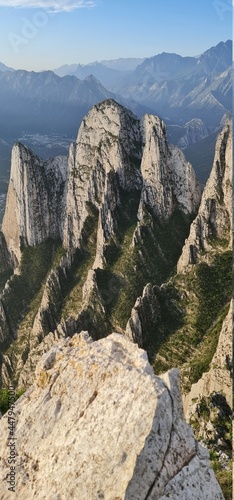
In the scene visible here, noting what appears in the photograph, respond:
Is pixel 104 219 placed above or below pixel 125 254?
above

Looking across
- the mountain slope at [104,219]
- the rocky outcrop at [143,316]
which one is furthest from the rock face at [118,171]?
the rocky outcrop at [143,316]

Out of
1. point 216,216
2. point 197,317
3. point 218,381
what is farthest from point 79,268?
point 218,381

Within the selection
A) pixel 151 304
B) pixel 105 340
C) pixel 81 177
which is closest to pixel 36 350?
pixel 151 304

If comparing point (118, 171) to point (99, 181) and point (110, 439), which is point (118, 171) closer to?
point (99, 181)

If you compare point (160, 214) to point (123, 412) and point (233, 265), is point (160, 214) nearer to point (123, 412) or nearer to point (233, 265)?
point (233, 265)

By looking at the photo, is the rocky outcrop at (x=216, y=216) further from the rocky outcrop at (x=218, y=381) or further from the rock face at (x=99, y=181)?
the rocky outcrop at (x=218, y=381)
